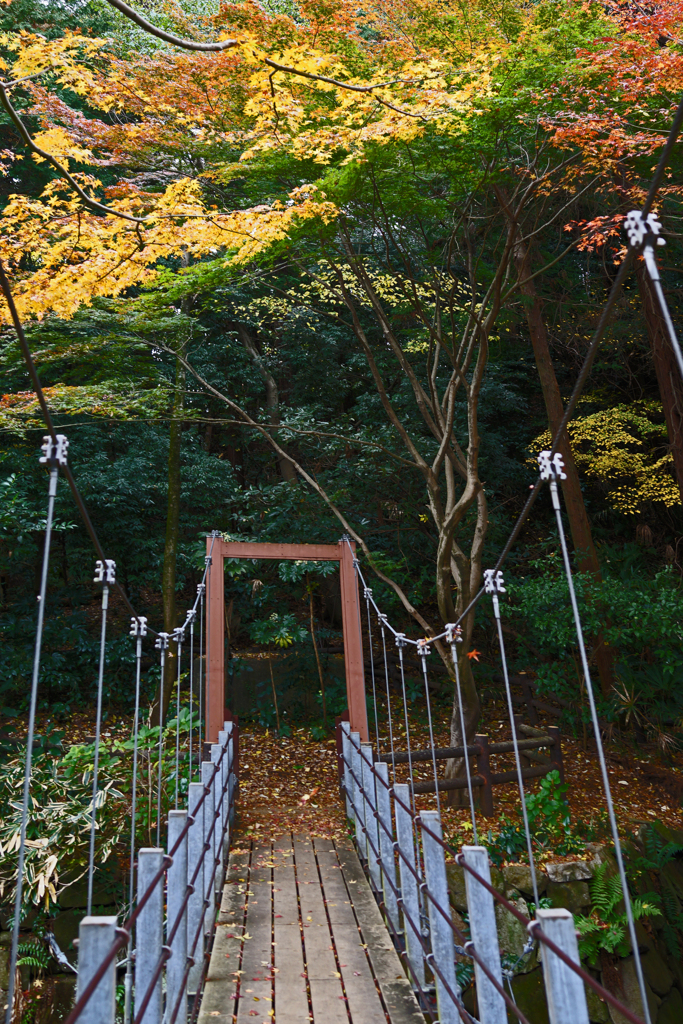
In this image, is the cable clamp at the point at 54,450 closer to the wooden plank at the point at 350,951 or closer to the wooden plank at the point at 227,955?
the wooden plank at the point at 227,955

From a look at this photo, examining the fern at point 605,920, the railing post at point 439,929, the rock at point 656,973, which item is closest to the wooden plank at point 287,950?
the railing post at point 439,929

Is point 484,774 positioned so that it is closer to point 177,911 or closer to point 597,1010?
point 597,1010

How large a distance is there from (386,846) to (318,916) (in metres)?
0.44

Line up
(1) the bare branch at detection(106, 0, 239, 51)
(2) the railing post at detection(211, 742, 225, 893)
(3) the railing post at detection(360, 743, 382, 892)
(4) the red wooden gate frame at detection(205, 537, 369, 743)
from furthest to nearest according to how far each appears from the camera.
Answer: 1. (4) the red wooden gate frame at detection(205, 537, 369, 743)
2. (3) the railing post at detection(360, 743, 382, 892)
3. (2) the railing post at detection(211, 742, 225, 893)
4. (1) the bare branch at detection(106, 0, 239, 51)

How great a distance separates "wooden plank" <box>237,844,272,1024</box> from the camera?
8.35ft

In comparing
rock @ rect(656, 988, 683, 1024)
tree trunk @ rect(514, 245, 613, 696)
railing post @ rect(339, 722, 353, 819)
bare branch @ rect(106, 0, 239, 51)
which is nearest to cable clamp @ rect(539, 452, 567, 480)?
bare branch @ rect(106, 0, 239, 51)

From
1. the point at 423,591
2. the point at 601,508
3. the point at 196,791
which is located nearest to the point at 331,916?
the point at 196,791

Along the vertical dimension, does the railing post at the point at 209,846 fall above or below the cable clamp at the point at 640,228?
below

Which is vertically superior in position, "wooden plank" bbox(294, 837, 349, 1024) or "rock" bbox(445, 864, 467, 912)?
"wooden plank" bbox(294, 837, 349, 1024)

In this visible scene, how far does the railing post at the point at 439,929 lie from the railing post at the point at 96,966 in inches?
50.6

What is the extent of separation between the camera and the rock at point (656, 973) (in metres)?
4.68

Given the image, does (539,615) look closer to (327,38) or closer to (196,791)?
(196,791)

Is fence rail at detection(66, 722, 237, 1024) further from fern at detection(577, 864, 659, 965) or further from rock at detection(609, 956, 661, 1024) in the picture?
rock at detection(609, 956, 661, 1024)

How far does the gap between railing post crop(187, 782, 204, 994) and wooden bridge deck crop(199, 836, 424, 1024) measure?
11cm
